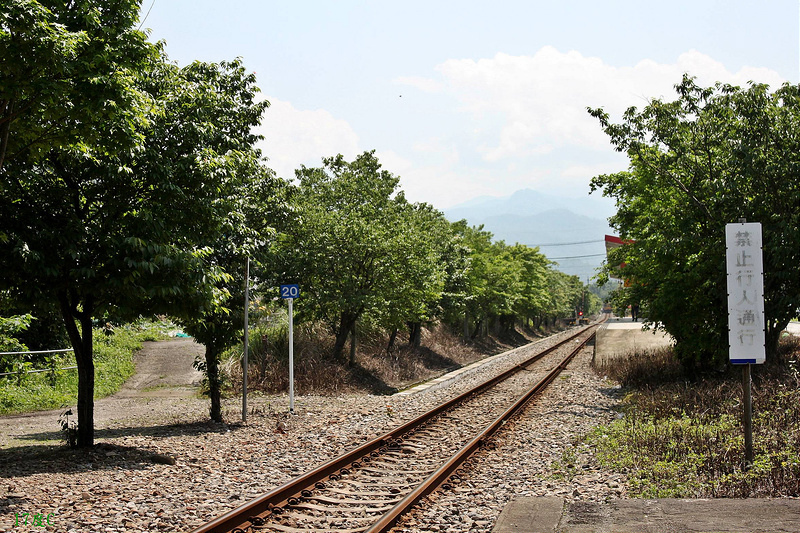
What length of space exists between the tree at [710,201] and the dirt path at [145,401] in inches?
491

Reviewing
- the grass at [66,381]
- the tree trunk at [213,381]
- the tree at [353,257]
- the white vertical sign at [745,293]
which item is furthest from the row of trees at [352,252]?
the white vertical sign at [745,293]

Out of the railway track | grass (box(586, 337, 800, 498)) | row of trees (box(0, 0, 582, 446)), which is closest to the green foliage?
row of trees (box(0, 0, 582, 446))

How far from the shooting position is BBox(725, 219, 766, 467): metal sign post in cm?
810

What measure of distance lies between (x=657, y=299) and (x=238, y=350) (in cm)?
1448

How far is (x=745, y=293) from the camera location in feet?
26.8

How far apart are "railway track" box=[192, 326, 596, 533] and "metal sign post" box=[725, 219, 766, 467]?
3.99 m

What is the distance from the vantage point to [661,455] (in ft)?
30.3

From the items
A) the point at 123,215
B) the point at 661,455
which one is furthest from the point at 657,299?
the point at 123,215

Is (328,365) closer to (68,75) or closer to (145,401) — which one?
(145,401)

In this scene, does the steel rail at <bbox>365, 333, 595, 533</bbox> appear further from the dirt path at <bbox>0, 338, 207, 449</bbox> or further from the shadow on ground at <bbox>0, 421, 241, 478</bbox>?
the dirt path at <bbox>0, 338, 207, 449</bbox>

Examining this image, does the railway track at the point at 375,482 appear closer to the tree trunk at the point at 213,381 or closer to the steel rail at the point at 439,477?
the steel rail at the point at 439,477

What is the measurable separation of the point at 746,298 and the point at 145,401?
16589 mm

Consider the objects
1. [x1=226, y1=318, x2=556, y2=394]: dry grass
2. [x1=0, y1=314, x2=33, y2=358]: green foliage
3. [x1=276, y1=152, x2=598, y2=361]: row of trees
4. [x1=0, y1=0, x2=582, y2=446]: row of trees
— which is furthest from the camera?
[x1=276, y1=152, x2=598, y2=361]: row of trees

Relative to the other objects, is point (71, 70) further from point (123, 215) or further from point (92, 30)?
point (123, 215)
